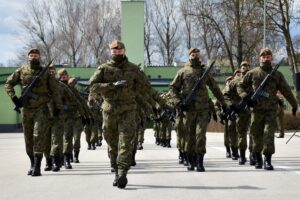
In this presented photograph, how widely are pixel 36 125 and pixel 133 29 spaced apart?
139 ft

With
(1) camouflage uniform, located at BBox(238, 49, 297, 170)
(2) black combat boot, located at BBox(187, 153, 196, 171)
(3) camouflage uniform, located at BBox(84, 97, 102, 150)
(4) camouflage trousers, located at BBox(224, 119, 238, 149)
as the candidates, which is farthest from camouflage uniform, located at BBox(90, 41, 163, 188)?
(3) camouflage uniform, located at BBox(84, 97, 102, 150)

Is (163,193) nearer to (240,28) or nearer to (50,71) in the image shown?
(50,71)

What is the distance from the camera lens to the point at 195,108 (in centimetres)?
1102

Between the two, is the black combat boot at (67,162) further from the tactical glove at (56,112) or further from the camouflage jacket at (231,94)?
the camouflage jacket at (231,94)

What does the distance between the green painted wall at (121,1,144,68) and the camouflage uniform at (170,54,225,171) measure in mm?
40945

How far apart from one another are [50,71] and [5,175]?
1.95 m

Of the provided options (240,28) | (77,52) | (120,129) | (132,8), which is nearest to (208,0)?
(240,28)

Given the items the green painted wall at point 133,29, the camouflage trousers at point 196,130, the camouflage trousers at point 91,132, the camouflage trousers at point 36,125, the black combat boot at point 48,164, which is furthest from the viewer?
the green painted wall at point 133,29

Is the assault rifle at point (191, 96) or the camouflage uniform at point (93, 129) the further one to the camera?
the camouflage uniform at point (93, 129)

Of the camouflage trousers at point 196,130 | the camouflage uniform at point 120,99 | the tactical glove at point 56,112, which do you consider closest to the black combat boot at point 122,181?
the camouflage uniform at point 120,99

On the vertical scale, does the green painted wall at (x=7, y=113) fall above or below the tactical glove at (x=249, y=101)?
below

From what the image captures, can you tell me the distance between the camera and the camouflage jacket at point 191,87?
1102 centimetres

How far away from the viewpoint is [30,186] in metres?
9.06

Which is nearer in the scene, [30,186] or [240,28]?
[30,186]
